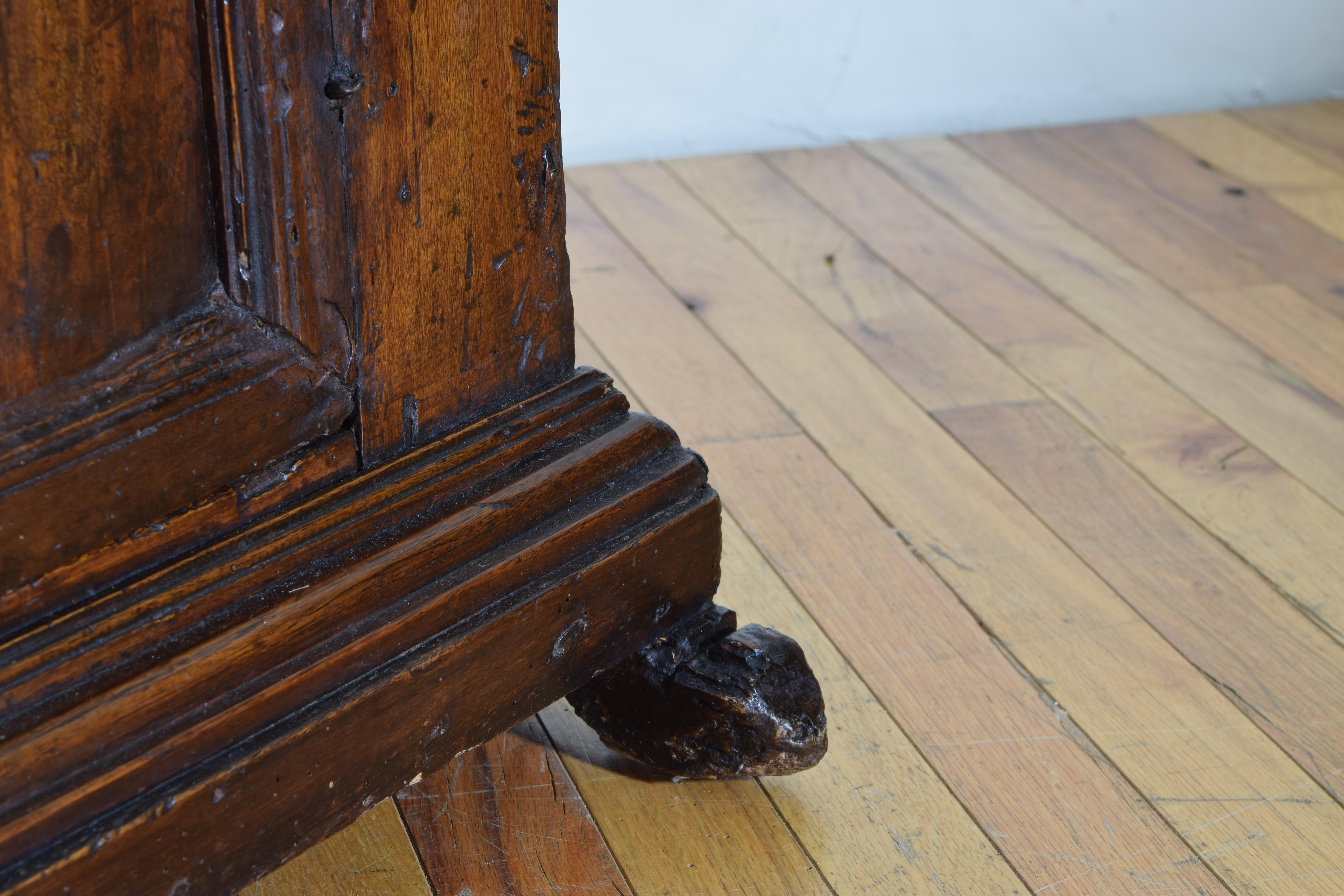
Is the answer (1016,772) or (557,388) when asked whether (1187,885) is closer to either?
(1016,772)

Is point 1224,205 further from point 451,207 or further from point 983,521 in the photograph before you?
point 451,207

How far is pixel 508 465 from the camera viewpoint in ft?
2.57

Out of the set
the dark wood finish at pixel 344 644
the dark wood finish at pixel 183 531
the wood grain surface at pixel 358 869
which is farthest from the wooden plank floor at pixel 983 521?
the dark wood finish at pixel 183 531

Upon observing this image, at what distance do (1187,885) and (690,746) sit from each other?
12.7 inches

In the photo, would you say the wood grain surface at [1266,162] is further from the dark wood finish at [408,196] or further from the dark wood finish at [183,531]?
the dark wood finish at [183,531]

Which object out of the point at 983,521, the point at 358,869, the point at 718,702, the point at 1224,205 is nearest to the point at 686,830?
the point at 718,702

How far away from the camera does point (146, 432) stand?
2.00 ft

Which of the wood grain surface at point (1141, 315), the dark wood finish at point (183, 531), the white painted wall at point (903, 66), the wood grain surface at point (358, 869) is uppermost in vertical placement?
the dark wood finish at point (183, 531)

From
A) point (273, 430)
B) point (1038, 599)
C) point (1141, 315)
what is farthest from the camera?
point (1141, 315)

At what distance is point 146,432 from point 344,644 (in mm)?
151

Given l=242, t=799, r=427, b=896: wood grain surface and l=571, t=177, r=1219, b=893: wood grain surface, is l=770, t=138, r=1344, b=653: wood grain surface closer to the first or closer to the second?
l=571, t=177, r=1219, b=893: wood grain surface

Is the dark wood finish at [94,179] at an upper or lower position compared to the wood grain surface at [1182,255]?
upper

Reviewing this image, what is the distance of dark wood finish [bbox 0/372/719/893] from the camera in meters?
0.59

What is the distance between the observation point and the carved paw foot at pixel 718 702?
853mm
